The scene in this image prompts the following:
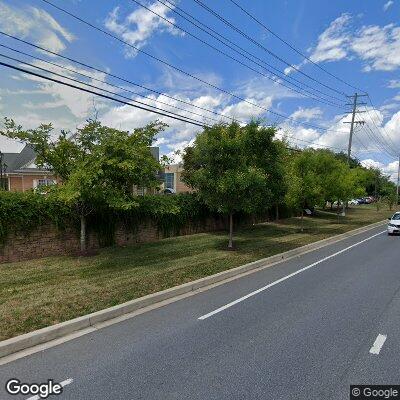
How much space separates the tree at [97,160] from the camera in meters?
12.5

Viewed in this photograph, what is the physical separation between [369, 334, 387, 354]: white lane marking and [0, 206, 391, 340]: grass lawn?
14.7ft

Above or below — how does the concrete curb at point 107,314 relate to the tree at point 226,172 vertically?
below

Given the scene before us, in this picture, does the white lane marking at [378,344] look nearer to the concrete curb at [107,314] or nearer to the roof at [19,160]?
the concrete curb at [107,314]

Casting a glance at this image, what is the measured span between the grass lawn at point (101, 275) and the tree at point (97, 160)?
199cm

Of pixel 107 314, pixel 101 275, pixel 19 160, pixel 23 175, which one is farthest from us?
pixel 19 160

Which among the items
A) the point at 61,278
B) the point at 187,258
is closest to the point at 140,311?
the point at 61,278

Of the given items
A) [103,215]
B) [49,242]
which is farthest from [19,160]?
[49,242]

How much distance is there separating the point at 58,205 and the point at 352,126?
117 feet

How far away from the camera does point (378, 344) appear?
5.71 meters

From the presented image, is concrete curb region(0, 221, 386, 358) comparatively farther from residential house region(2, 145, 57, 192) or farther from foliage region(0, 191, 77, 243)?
residential house region(2, 145, 57, 192)

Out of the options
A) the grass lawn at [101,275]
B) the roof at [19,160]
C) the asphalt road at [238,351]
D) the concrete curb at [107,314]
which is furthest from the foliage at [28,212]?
the roof at [19,160]

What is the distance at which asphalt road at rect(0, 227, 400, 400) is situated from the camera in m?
4.48

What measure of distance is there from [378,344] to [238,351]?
199 cm

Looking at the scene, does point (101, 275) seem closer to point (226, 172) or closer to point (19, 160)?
point (226, 172)
